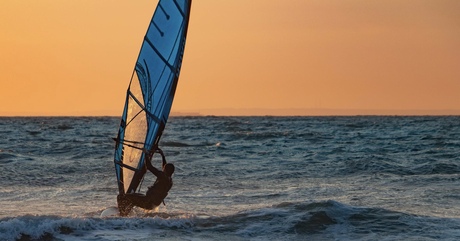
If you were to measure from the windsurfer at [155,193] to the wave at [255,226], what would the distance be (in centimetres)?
21

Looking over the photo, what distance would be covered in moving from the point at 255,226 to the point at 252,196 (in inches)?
147

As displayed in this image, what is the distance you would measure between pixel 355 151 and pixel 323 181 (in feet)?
29.5

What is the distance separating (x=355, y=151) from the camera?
86.7 feet

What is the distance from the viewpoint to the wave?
10453 millimetres

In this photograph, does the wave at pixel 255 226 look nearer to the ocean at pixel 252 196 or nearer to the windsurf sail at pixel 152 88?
the ocean at pixel 252 196

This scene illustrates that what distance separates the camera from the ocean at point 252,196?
35.6ft

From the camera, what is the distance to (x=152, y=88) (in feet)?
37.1

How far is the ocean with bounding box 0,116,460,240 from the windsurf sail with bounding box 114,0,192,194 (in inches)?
33.6

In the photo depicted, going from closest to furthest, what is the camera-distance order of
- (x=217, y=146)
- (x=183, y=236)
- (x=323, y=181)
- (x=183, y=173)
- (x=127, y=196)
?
(x=183, y=236), (x=127, y=196), (x=323, y=181), (x=183, y=173), (x=217, y=146)

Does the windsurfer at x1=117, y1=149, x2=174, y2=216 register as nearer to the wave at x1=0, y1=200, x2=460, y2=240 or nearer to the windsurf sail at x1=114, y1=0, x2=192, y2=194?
the wave at x1=0, y1=200, x2=460, y2=240

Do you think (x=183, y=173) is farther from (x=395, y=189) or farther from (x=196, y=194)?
(x=395, y=189)

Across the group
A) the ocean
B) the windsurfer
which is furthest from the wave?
the windsurfer

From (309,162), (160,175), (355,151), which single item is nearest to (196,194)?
(160,175)

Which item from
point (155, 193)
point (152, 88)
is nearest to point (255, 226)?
point (155, 193)
